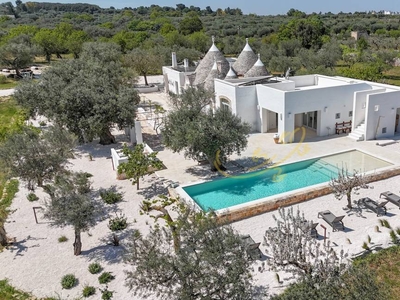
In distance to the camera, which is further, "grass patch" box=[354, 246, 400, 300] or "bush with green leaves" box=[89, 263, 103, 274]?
"bush with green leaves" box=[89, 263, 103, 274]

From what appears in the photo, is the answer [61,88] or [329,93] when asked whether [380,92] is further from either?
[61,88]

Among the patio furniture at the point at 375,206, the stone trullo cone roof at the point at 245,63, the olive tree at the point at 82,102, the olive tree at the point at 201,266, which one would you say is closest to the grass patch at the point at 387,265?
the patio furniture at the point at 375,206

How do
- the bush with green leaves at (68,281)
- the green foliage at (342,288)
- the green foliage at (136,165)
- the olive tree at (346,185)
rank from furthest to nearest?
the green foliage at (136,165) < the olive tree at (346,185) < the bush with green leaves at (68,281) < the green foliage at (342,288)

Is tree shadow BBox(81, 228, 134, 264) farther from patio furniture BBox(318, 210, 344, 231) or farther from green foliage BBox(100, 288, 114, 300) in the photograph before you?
patio furniture BBox(318, 210, 344, 231)

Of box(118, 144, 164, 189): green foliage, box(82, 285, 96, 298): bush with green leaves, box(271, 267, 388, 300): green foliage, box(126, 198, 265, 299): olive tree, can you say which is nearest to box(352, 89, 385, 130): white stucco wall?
box(118, 144, 164, 189): green foliage

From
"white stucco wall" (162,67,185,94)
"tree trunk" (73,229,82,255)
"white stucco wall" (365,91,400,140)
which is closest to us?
"tree trunk" (73,229,82,255)

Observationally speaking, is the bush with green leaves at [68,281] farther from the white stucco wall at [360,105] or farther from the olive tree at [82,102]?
the white stucco wall at [360,105]

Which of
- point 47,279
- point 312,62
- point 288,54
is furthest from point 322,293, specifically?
point 288,54
